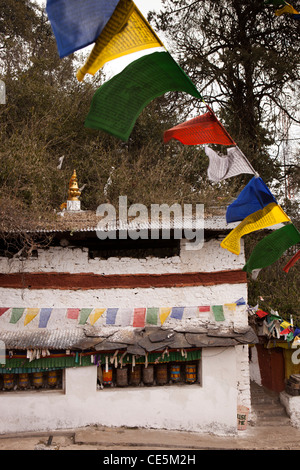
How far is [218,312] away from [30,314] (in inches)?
131

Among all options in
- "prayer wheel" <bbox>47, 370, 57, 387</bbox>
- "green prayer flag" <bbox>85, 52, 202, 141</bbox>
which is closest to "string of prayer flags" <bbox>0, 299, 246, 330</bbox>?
"prayer wheel" <bbox>47, 370, 57, 387</bbox>

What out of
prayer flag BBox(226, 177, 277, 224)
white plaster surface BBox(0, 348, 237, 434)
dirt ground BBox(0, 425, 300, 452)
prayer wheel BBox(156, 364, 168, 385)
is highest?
prayer flag BBox(226, 177, 277, 224)

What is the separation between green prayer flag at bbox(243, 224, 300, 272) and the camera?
18.4 ft

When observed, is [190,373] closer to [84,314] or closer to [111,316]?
[111,316]

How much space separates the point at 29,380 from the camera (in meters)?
7.04

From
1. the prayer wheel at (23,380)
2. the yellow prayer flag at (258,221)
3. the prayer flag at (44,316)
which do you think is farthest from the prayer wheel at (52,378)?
the yellow prayer flag at (258,221)

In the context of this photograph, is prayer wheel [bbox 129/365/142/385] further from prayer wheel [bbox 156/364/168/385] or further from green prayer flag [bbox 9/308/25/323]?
green prayer flag [bbox 9/308/25/323]

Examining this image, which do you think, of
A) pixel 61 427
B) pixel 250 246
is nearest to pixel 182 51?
pixel 250 246

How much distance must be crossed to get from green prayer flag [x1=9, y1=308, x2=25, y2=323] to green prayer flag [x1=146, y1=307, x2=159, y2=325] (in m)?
2.19

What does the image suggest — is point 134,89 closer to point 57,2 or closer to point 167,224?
point 57,2

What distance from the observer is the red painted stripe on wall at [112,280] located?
7.05 m

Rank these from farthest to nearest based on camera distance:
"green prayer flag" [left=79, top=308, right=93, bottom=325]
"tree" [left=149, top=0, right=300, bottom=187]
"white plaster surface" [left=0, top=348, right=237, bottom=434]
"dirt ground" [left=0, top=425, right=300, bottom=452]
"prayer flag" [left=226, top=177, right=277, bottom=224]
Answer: "tree" [left=149, top=0, right=300, bottom=187], "green prayer flag" [left=79, top=308, right=93, bottom=325], "white plaster surface" [left=0, top=348, right=237, bottom=434], "dirt ground" [left=0, top=425, right=300, bottom=452], "prayer flag" [left=226, top=177, right=277, bottom=224]

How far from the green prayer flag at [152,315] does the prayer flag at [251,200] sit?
248 cm

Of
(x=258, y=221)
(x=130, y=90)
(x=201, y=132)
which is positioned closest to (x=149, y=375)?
(x=258, y=221)
